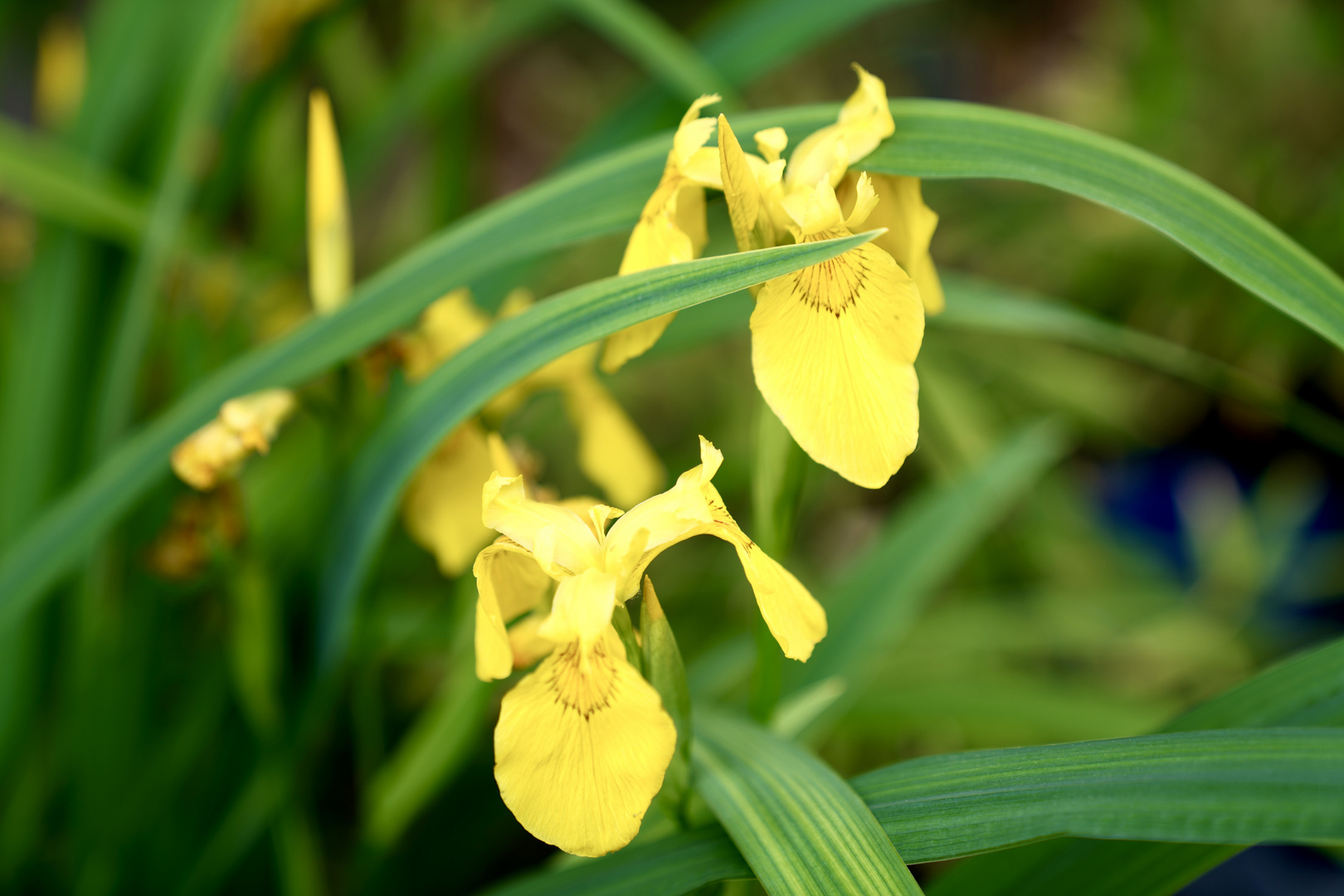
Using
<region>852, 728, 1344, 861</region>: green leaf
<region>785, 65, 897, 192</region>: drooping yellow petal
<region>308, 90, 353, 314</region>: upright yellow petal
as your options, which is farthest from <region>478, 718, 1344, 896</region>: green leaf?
<region>308, 90, 353, 314</region>: upright yellow petal

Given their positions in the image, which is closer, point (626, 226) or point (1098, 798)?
point (1098, 798)

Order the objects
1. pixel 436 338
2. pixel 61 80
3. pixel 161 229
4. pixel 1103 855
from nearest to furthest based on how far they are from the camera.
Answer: pixel 1103 855 < pixel 436 338 < pixel 161 229 < pixel 61 80

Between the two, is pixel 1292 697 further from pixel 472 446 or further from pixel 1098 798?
pixel 472 446

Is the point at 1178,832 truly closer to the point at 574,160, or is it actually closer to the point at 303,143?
the point at 574,160

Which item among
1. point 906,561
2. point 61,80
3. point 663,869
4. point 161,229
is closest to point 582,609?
point 663,869

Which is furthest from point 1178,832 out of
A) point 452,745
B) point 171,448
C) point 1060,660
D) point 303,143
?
point 303,143

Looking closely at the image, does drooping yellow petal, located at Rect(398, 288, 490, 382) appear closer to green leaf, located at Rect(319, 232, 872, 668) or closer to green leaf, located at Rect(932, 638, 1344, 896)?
green leaf, located at Rect(319, 232, 872, 668)
